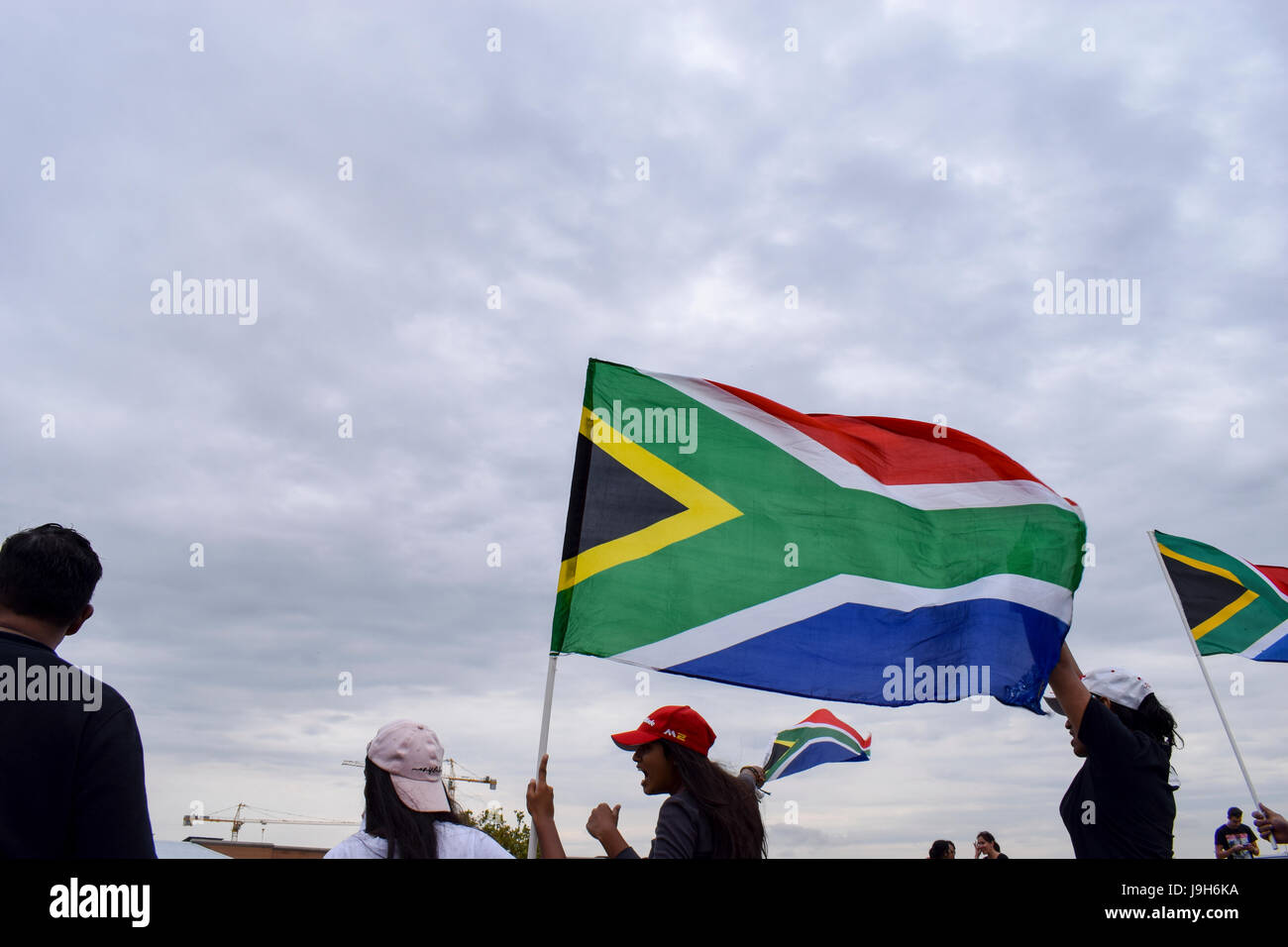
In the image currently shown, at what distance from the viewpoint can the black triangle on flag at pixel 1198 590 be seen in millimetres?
11008

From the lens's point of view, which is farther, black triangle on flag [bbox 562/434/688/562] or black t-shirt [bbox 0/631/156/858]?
black triangle on flag [bbox 562/434/688/562]

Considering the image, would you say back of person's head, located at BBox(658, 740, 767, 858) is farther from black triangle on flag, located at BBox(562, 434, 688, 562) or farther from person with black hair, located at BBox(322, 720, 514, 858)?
black triangle on flag, located at BBox(562, 434, 688, 562)

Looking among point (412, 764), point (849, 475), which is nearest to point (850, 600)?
point (849, 475)

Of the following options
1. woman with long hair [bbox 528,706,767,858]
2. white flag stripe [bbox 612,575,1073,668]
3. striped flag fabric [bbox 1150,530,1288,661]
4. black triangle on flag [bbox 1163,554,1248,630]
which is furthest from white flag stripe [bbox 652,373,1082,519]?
black triangle on flag [bbox 1163,554,1248,630]

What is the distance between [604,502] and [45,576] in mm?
3564

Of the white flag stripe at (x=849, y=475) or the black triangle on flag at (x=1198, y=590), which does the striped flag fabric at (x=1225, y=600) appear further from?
the white flag stripe at (x=849, y=475)

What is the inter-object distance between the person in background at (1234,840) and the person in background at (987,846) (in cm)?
328

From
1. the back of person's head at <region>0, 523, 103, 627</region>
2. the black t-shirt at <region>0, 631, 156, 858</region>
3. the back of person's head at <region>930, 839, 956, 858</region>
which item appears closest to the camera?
the black t-shirt at <region>0, 631, 156, 858</region>

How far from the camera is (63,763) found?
2.61 m

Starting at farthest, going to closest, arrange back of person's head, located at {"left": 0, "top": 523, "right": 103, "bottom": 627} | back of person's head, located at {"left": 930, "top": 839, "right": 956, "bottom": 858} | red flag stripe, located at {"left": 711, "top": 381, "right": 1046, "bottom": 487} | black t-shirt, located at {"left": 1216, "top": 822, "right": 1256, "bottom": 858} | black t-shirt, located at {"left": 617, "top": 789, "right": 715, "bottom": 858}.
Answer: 1. back of person's head, located at {"left": 930, "top": 839, "right": 956, "bottom": 858}
2. black t-shirt, located at {"left": 1216, "top": 822, "right": 1256, "bottom": 858}
3. red flag stripe, located at {"left": 711, "top": 381, "right": 1046, "bottom": 487}
4. black t-shirt, located at {"left": 617, "top": 789, "right": 715, "bottom": 858}
5. back of person's head, located at {"left": 0, "top": 523, "right": 103, "bottom": 627}

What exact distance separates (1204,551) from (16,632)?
11775 millimetres

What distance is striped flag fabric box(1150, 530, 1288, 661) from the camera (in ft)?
36.4

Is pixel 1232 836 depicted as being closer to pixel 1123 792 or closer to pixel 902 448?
pixel 902 448
